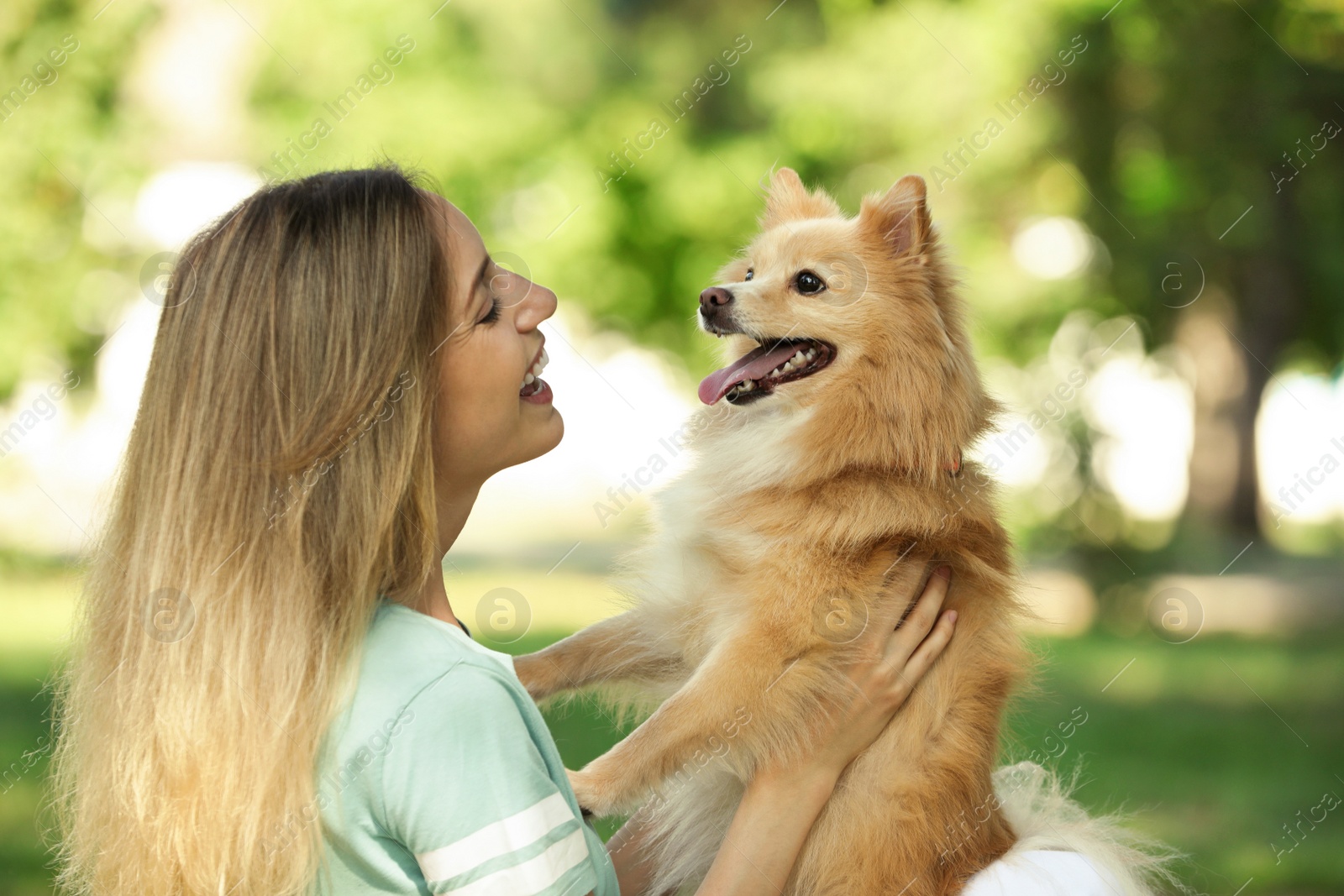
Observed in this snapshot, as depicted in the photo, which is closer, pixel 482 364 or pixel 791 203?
pixel 482 364

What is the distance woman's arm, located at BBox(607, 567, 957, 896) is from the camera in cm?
206

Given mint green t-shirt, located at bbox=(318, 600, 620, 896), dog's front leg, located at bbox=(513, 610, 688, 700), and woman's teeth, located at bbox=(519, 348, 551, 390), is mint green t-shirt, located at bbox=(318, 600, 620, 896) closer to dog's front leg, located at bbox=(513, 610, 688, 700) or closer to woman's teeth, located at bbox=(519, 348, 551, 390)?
woman's teeth, located at bbox=(519, 348, 551, 390)

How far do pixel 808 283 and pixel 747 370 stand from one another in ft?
0.87

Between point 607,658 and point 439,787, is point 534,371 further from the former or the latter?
point 607,658

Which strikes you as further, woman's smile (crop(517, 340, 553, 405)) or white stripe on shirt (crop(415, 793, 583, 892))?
woman's smile (crop(517, 340, 553, 405))

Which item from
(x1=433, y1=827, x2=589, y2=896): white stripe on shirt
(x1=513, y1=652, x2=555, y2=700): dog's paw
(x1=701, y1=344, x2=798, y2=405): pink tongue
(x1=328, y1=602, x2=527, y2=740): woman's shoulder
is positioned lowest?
(x1=513, y1=652, x2=555, y2=700): dog's paw

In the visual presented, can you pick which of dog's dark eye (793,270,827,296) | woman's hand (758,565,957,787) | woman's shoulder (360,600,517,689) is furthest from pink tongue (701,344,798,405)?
woman's shoulder (360,600,517,689)

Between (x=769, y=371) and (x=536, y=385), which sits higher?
(x=536, y=385)

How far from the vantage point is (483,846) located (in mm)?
1438

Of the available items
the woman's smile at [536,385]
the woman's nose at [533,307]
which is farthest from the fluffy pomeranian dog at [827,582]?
the woman's nose at [533,307]

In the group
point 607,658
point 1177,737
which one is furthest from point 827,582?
point 1177,737

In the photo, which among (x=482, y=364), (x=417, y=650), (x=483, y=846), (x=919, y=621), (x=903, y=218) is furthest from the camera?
(x=903, y=218)

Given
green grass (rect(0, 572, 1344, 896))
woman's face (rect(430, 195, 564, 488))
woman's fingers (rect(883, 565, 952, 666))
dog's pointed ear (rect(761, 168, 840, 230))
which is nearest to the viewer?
woman's face (rect(430, 195, 564, 488))

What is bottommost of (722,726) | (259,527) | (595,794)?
(595,794)
